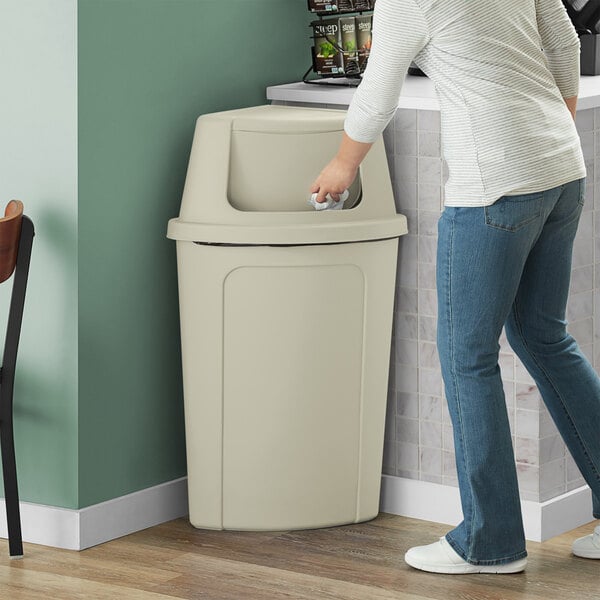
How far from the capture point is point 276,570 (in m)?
2.84

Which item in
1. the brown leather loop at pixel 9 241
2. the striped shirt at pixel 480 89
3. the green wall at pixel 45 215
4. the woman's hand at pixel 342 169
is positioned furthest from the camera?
the green wall at pixel 45 215

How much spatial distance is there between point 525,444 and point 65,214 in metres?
1.09

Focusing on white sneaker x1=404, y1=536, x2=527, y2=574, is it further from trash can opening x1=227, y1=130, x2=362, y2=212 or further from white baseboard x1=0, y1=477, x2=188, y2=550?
trash can opening x1=227, y1=130, x2=362, y2=212

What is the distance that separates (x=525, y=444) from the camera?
304cm

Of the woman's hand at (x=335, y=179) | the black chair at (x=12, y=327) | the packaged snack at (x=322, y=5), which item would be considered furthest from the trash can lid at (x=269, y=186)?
the packaged snack at (x=322, y=5)

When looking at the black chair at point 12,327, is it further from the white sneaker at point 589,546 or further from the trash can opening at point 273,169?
the white sneaker at point 589,546

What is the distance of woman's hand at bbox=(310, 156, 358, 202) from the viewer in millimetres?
2664

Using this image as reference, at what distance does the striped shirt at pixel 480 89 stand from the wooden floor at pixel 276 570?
0.75 metres

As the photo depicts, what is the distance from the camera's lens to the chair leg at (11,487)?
284cm

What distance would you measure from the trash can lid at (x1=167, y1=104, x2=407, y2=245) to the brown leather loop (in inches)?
14.2

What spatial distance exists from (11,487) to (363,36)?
4.66 feet

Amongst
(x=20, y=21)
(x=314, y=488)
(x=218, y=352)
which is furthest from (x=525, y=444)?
(x=20, y=21)

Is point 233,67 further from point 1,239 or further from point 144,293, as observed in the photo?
point 1,239

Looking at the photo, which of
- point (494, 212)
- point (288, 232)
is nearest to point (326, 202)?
point (288, 232)
